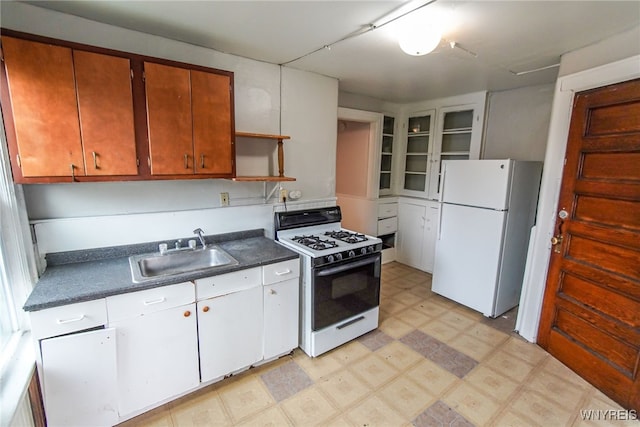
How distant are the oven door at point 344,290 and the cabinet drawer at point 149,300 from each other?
88 cm

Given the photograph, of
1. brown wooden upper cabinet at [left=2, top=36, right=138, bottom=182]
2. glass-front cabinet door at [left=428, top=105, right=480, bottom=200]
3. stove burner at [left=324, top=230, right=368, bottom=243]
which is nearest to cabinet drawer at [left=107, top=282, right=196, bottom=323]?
brown wooden upper cabinet at [left=2, top=36, right=138, bottom=182]

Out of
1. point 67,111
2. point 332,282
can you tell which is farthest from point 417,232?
point 67,111

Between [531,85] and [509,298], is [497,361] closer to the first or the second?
[509,298]

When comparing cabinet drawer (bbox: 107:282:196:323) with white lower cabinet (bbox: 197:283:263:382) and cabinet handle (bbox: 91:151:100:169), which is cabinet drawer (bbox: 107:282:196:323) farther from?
cabinet handle (bbox: 91:151:100:169)

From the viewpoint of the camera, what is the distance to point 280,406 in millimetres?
1856

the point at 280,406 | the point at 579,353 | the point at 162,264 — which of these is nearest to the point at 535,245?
Answer: the point at 579,353

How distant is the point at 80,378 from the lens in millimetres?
1512

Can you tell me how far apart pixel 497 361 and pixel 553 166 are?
1.61 metres

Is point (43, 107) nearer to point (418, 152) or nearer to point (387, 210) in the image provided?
point (387, 210)

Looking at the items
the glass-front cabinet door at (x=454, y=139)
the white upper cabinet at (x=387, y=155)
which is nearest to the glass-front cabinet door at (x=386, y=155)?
the white upper cabinet at (x=387, y=155)

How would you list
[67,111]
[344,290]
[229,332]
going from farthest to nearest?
[344,290] → [229,332] → [67,111]

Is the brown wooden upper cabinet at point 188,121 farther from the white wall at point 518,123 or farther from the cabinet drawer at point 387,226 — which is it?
the white wall at point 518,123

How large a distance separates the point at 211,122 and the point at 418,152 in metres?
3.10

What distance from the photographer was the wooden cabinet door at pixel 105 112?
1.62 metres
